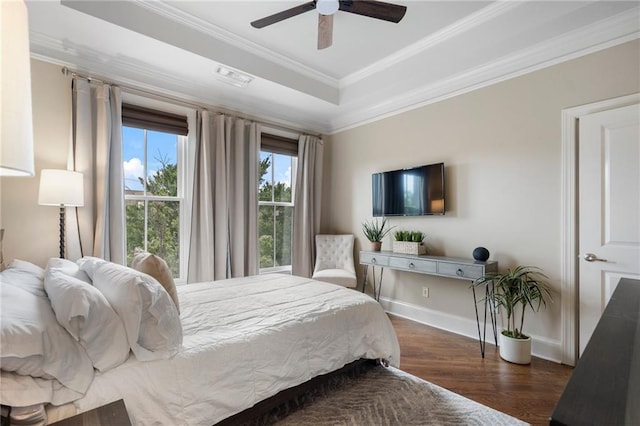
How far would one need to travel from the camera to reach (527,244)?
2836mm

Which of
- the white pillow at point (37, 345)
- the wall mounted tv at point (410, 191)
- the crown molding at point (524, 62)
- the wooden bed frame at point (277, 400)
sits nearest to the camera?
the white pillow at point (37, 345)

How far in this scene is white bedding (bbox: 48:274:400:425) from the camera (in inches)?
49.3

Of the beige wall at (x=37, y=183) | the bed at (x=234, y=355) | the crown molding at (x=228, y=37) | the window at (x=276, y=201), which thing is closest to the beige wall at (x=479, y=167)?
the beige wall at (x=37, y=183)

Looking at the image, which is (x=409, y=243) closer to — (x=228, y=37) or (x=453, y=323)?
(x=453, y=323)

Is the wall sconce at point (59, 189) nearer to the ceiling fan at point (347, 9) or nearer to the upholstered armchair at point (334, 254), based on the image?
the ceiling fan at point (347, 9)

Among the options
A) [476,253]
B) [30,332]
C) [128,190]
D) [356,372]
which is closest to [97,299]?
[30,332]

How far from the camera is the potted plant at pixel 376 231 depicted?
154 inches

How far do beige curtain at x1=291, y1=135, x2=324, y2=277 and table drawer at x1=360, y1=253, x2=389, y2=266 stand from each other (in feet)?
2.95

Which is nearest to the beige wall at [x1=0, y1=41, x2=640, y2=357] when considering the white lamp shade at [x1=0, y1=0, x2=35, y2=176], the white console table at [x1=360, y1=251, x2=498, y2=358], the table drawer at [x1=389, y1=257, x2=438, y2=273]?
the white console table at [x1=360, y1=251, x2=498, y2=358]

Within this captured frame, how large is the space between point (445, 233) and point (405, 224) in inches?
21.0

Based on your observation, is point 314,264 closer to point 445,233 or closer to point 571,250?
point 445,233

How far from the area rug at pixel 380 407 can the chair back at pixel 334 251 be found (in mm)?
2117

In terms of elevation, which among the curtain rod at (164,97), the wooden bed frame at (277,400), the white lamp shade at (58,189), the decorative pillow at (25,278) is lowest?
the wooden bed frame at (277,400)

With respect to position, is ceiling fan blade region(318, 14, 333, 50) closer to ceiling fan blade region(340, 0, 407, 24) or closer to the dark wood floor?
ceiling fan blade region(340, 0, 407, 24)
